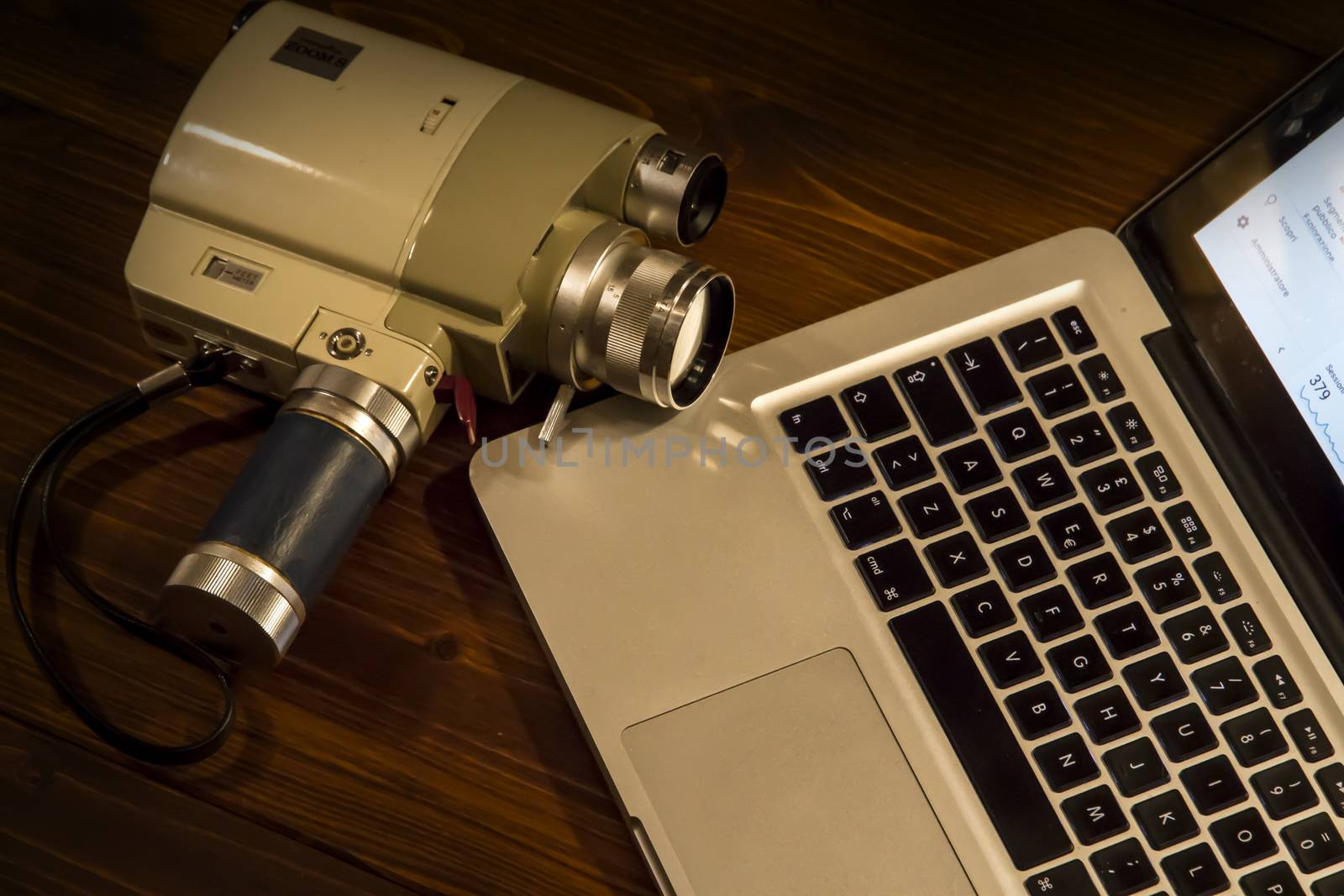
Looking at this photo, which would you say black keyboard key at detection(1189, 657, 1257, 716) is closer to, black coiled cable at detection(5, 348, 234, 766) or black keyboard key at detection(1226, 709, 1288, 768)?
black keyboard key at detection(1226, 709, 1288, 768)

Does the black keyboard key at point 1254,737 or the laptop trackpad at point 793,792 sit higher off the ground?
the laptop trackpad at point 793,792

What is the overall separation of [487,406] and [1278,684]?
1.17 ft

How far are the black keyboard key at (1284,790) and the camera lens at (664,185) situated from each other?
0.33 metres

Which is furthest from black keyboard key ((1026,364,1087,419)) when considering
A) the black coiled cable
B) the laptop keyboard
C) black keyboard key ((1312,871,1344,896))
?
the black coiled cable

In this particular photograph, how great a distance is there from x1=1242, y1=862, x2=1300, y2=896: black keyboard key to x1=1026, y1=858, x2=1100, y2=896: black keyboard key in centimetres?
6

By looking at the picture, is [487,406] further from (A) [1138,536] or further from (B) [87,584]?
(A) [1138,536]

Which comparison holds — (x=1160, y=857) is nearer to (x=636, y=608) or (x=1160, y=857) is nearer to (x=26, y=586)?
(x=636, y=608)

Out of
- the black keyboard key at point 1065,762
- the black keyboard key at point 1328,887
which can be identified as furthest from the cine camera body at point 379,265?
the black keyboard key at point 1328,887

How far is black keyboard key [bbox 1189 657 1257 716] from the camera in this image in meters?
0.49

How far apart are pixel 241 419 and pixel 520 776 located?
0.21 meters

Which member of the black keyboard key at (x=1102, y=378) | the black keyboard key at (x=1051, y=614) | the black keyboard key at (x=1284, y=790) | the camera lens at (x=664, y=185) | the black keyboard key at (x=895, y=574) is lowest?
the black keyboard key at (x=1284, y=790)

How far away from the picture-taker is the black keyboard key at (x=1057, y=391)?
0.53 meters

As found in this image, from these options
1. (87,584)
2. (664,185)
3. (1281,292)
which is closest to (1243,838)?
(1281,292)

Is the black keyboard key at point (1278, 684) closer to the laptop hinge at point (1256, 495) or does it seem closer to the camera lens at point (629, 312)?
the laptop hinge at point (1256, 495)
